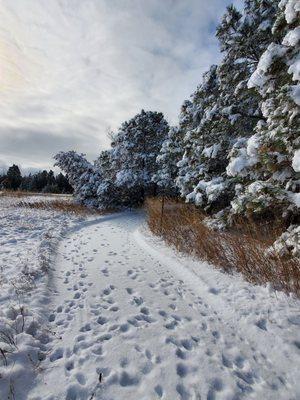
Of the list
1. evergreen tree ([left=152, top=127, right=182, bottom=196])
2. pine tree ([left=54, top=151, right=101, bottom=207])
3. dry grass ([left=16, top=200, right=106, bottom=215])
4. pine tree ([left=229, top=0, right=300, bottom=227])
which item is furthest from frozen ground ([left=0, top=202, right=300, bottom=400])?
pine tree ([left=54, top=151, right=101, bottom=207])

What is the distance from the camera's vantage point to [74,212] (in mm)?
17578

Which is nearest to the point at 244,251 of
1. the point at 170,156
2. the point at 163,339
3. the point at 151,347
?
the point at 163,339

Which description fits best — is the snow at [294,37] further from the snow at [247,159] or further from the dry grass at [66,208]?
the dry grass at [66,208]

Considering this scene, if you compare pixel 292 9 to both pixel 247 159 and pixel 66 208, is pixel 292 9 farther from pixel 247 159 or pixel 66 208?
pixel 66 208

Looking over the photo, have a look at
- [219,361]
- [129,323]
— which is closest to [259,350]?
[219,361]

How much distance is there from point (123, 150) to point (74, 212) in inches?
294

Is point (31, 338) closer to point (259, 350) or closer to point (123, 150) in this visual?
point (259, 350)

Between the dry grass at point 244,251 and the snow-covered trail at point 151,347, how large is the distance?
0.88 m

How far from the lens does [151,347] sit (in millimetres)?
3557

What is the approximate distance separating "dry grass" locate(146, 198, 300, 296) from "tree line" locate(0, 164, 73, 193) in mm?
62823

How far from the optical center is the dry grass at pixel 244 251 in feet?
16.1

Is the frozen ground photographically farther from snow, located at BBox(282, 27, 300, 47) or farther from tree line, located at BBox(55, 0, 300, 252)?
snow, located at BBox(282, 27, 300, 47)

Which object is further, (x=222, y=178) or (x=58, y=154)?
(x=58, y=154)

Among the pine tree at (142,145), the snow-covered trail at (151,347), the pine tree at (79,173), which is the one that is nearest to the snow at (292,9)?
the snow-covered trail at (151,347)
